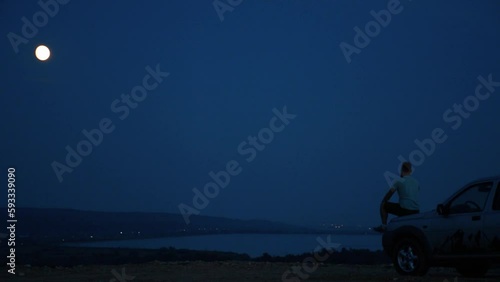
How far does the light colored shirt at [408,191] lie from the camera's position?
13.6 m

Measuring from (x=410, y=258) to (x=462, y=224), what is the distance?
141 centimetres

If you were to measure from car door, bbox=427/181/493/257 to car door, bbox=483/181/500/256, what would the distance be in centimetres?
10

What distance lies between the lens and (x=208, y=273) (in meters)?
14.4

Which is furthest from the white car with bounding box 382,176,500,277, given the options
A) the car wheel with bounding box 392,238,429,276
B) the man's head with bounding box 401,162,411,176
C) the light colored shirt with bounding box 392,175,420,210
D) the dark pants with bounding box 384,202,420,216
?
the man's head with bounding box 401,162,411,176

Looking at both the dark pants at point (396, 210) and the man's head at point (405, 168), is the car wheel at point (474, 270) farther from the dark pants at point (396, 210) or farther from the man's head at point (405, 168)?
the man's head at point (405, 168)

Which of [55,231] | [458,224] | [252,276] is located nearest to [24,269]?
[252,276]

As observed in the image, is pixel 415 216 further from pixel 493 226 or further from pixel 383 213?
pixel 493 226

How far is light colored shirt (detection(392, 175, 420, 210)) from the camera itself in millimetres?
13609

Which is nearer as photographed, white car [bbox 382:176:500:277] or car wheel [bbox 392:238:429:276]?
white car [bbox 382:176:500:277]

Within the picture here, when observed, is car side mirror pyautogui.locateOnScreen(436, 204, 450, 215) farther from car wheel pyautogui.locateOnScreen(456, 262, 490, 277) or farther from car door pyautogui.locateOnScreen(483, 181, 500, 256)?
car wheel pyautogui.locateOnScreen(456, 262, 490, 277)

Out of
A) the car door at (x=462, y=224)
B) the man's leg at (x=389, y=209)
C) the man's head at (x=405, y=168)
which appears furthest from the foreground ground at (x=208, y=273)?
the man's head at (x=405, y=168)

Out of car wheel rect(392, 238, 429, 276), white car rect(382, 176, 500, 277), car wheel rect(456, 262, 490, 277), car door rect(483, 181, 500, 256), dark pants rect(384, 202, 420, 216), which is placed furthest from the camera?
dark pants rect(384, 202, 420, 216)

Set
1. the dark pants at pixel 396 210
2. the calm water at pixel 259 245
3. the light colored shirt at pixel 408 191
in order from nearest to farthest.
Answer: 1. the light colored shirt at pixel 408 191
2. the dark pants at pixel 396 210
3. the calm water at pixel 259 245

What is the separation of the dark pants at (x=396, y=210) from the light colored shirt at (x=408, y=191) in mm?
62
